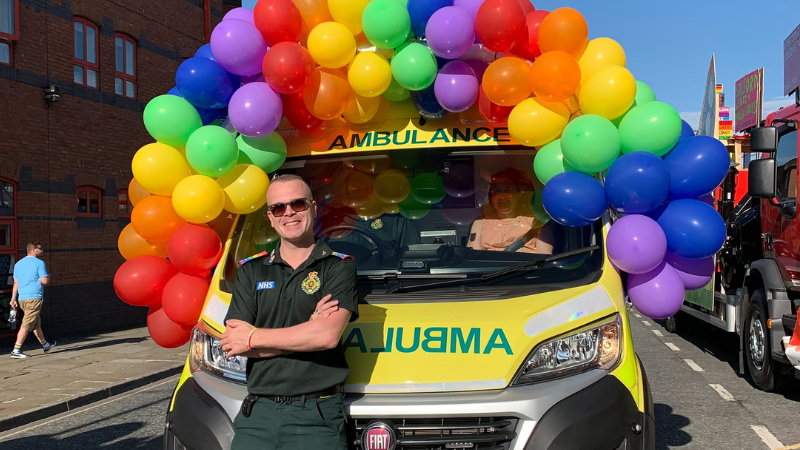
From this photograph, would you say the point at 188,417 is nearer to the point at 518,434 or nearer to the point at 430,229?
the point at 518,434

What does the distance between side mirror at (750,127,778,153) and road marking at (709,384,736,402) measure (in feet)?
8.68

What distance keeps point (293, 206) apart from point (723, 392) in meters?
6.65

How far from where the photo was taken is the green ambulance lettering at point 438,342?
3.07m

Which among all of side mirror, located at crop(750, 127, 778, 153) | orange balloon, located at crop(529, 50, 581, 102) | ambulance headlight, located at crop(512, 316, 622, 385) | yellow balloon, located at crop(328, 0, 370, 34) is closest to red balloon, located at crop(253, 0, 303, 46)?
yellow balloon, located at crop(328, 0, 370, 34)

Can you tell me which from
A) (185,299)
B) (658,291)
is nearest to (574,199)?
(658,291)

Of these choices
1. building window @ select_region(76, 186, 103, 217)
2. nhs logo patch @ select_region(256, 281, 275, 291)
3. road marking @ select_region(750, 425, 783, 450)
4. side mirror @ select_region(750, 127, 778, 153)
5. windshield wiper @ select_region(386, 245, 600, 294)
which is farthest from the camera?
building window @ select_region(76, 186, 103, 217)

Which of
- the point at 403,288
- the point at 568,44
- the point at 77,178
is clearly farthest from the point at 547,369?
the point at 77,178

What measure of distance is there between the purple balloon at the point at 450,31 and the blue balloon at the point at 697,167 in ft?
4.12

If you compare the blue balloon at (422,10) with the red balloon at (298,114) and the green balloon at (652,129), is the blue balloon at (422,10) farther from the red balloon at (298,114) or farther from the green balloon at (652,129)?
the green balloon at (652,129)

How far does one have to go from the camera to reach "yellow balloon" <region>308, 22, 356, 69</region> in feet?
13.7

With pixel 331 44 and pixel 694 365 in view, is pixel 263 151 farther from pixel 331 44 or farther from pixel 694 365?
pixel 694 365

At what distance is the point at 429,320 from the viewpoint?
320cm

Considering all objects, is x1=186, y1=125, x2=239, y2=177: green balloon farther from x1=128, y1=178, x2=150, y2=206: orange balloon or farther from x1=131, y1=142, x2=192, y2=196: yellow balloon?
x1=128, y1=178, x2=150, y2=206: orange balloon

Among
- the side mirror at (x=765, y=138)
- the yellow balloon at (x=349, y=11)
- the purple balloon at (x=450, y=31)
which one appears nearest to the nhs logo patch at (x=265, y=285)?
the purple balloon at (x=450, y=31)
